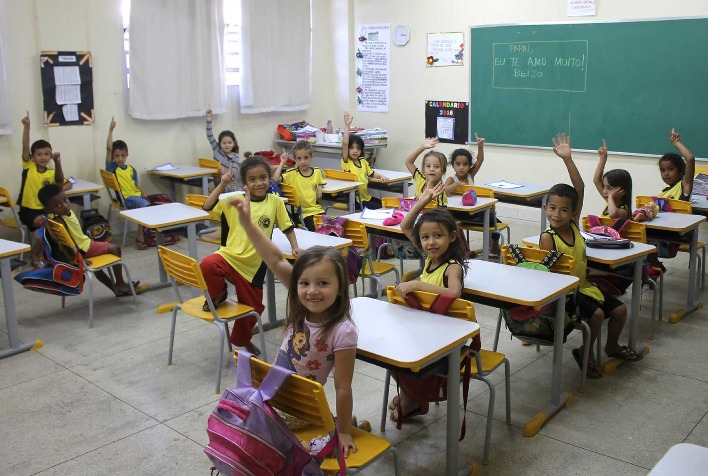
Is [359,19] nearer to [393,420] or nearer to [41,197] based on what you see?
[41,197]

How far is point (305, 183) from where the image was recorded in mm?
6070

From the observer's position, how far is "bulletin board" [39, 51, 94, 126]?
22.1 ft

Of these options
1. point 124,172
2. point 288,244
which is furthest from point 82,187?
point 288,244

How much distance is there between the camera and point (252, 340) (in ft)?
15.0

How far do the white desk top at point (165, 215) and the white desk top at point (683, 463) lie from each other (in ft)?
13.0

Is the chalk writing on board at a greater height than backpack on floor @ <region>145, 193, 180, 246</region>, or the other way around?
the chalk writing on board

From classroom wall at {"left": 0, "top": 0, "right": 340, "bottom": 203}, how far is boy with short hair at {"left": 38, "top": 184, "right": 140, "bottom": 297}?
1.94 meters

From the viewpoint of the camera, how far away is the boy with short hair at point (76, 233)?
4.83 metres

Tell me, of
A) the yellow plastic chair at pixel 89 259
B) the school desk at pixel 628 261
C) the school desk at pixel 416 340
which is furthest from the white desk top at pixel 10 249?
the school desk at pixel 628 261

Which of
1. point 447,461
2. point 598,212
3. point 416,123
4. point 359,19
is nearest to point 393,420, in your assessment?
point 447,461

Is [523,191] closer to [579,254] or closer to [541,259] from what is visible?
[579,254]

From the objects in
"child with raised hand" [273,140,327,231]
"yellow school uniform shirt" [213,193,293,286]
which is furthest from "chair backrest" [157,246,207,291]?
"child with raised hand" [273,140,327,231]

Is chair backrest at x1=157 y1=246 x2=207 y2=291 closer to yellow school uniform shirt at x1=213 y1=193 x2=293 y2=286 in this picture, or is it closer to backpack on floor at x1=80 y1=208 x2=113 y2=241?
yellow school uniform shirt at x1=213 y1=193 x2=293 y2=286

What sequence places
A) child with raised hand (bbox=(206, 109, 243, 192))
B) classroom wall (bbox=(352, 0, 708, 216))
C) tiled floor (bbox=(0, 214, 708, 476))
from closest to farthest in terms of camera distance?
tiled floor (bbox=(0, 214, 708, 476)) < classroom wall (bbox=(352, 0, 708, 216)) < child with raised hand (bbox=(206, 109, 243, 192))
